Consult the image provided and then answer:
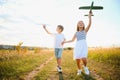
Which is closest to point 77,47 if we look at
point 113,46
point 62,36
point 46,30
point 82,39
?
point 82,39

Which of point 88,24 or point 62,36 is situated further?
point 62,36

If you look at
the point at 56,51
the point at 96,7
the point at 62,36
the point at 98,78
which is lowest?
the point at 98,78

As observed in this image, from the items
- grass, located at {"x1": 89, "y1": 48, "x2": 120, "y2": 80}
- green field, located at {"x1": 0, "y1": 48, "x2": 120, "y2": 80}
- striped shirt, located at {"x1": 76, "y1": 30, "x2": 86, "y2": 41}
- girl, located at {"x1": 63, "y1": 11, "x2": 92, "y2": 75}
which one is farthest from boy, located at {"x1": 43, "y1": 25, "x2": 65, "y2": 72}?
grass, located at {"x1": 89, "y1": 48, "x2": 120, "y2": 80}

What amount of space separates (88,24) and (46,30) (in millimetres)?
3180

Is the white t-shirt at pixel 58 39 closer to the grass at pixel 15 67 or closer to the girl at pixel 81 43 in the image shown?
the girl at pixel 81 43

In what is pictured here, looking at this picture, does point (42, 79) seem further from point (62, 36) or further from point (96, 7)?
point (96, 7)

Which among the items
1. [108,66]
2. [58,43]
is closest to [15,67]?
[58,43]

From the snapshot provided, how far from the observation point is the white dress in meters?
10.2

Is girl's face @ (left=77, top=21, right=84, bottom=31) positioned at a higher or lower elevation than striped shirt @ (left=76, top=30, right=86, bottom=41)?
higher

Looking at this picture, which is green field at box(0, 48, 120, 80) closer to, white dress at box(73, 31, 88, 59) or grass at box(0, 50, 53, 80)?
grass at box(0, 50, 53, 80)

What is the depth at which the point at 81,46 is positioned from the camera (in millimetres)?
10250

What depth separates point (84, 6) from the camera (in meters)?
10.9

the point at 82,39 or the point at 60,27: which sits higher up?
the point at 60,27

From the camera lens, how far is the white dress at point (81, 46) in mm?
10172
